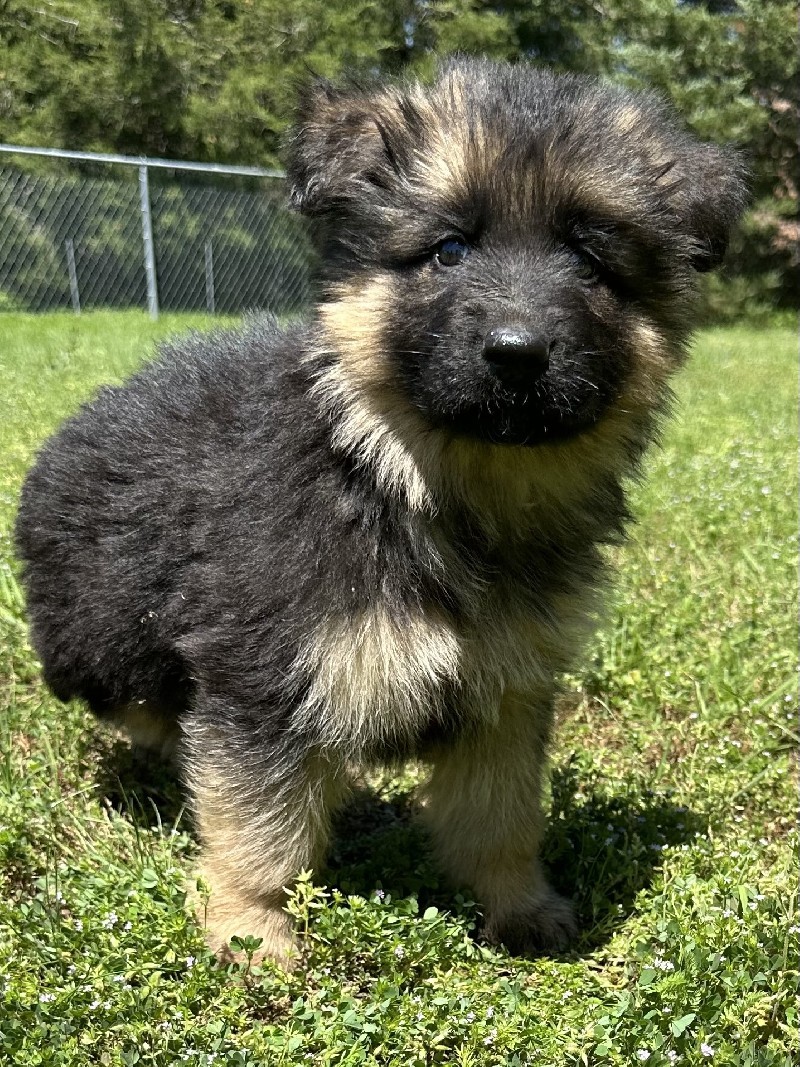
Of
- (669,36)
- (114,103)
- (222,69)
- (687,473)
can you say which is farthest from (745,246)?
(687,473)

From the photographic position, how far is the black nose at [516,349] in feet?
7.87

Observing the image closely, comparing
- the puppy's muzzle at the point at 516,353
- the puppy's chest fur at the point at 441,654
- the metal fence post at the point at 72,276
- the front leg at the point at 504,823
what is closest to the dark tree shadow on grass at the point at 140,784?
the front leg at the point at 504,823

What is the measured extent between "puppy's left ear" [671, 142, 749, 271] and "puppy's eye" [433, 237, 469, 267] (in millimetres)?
653

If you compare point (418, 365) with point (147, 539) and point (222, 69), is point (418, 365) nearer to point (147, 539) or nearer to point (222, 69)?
point (147, 539)

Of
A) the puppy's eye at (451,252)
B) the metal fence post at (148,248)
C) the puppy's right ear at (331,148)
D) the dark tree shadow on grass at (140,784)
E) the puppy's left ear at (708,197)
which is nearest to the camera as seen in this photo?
the puppy's eye at (451,252)

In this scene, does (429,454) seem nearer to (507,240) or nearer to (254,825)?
(507,240)

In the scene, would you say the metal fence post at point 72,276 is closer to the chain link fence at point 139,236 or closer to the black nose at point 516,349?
the chain link fence at point 139,236

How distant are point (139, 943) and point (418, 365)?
172 cm

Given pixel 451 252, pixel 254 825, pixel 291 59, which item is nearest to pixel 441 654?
pixel 254 825

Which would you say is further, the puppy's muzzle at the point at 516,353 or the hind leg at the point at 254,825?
the hind leg at the point at 254,825

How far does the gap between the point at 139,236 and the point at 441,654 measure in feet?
48.2

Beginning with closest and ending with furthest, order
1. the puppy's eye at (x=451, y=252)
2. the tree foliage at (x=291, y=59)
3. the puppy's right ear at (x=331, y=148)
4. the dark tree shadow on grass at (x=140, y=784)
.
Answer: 1. the puppy's eye at (x=451, y=252)
2. the puppy's right ear at (x=331, y=148)
3. the dark tree shadow on grass at (x=140, y=784)
4. the tree foliage at (x=291, y=59)

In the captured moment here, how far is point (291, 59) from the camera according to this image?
77.7 ft

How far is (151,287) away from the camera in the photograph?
52.0 ft
